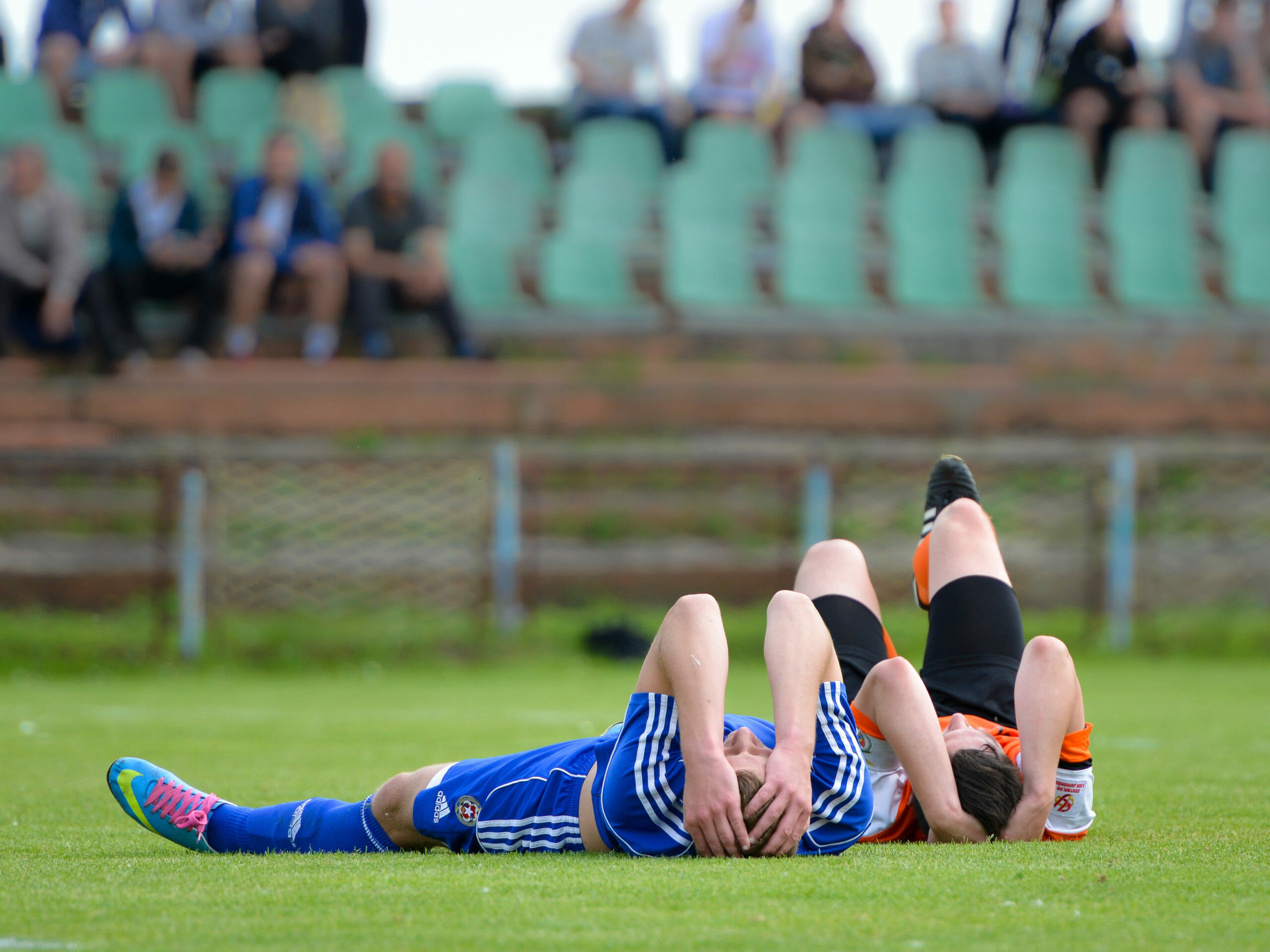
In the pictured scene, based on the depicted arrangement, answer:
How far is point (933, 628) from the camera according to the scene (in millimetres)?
5012

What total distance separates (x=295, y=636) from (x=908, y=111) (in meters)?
8.54

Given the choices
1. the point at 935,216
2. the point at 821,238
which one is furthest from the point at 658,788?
the point at 935,216

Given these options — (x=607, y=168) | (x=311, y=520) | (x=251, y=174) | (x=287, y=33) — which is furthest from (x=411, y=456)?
(x=287, y=33)

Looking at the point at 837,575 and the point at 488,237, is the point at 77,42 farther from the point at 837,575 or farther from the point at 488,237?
the point at 837,575

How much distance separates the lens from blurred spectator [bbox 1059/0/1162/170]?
15078 mm

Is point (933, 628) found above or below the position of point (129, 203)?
below

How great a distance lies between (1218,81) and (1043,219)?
291cm

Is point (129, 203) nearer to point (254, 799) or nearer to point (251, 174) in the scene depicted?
point (251, 174)

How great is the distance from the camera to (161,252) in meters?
12.7

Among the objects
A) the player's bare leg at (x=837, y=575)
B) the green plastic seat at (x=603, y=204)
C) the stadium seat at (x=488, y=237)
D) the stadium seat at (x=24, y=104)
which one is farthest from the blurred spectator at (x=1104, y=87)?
the player's bare leg at (x=837, y=575)

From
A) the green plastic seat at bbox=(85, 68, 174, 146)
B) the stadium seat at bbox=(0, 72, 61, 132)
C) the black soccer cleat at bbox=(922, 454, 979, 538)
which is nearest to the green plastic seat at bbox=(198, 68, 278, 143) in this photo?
the green plastic seat at bbox=(85, 68, 174, 146)

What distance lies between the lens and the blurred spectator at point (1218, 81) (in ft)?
50.4

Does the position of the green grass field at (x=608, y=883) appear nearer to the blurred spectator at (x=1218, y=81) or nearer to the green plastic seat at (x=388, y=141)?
the green plastic seat at (x=388, y=141)

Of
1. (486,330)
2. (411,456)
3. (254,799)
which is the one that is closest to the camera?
(254,799)
